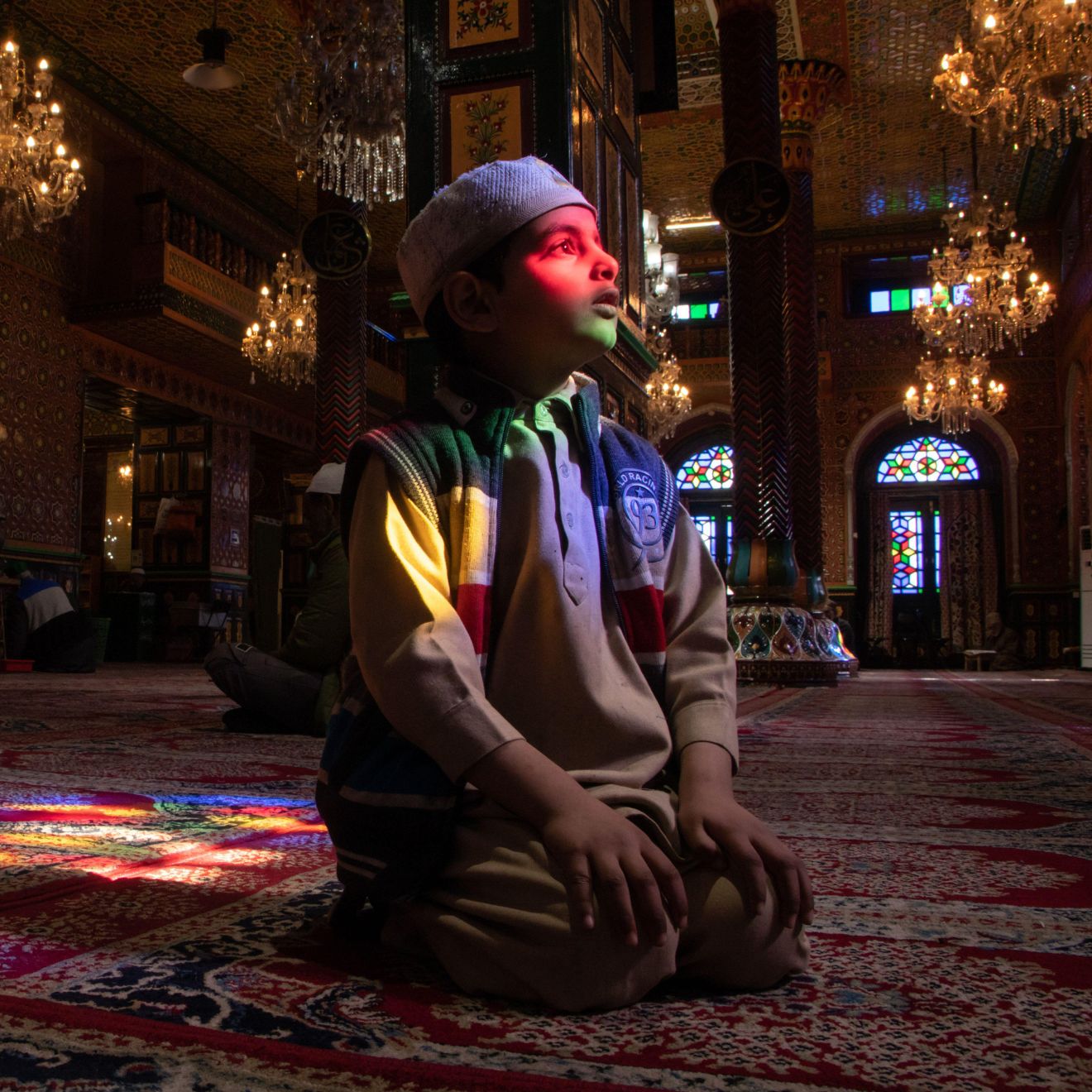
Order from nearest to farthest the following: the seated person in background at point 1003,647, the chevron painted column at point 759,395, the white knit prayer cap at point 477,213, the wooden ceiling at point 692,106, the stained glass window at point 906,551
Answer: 1. the white knit prayer cap at point 477,213
2. the chevron painted column at point 759,395
3. the wooden ceiling at point 692,106
4. the seated person in background at point 1003,647
5. the stained glass window at point 906,551

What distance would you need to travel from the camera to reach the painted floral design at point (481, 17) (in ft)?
11.8

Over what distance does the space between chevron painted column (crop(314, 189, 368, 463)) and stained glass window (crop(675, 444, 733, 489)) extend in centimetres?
926

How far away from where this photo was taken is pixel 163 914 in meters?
1.34

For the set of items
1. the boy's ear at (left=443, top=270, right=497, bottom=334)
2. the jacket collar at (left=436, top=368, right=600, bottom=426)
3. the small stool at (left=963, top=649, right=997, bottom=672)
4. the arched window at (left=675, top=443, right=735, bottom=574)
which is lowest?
the small stool at (left=963, top=649, right=997, bottom=672)

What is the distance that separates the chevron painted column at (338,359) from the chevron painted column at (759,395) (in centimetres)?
261

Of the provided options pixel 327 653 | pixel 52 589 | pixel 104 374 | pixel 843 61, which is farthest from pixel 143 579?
pixel 327 653

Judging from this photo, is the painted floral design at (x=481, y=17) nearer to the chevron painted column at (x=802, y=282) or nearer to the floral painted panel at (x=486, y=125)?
the floral painted panel at (x=486, y=125)

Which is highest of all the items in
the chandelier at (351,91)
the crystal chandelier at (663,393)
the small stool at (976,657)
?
the chandelier at (351,91)

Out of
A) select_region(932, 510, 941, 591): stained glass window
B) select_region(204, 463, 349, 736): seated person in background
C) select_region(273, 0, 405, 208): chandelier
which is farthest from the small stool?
select_region(204, 463, 349, 736): seated person in background

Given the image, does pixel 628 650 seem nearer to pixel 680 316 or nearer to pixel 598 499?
pixel 598 499

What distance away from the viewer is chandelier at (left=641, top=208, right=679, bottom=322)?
9773 mm

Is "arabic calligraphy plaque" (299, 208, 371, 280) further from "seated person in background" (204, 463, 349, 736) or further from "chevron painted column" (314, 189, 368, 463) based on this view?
"seated person in background" (204, 463, 349, 736)

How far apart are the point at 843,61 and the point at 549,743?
34.1ft

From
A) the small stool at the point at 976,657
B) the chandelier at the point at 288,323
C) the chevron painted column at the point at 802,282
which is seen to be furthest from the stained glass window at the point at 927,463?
the chandelier at the point at 288,323
